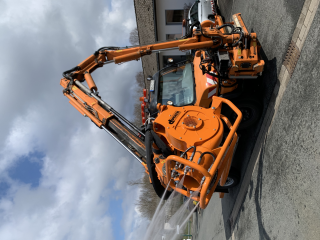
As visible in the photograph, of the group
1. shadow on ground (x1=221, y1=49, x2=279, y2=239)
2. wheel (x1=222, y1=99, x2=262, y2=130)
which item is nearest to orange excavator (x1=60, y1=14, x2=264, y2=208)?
wheel (x1=222, y1=99, x2=262, y2=130)

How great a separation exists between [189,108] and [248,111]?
141 centimetres

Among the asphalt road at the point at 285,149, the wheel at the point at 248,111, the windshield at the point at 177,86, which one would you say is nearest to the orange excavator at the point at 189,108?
the windshield at the point at 177,86

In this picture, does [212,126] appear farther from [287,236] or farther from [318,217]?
[287,236]

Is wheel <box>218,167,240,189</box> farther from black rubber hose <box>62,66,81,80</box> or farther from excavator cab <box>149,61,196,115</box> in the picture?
black rubber hose <box>62,66,81,80</box>

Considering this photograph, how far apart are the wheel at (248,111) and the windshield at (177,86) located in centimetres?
83

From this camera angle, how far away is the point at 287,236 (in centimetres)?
311

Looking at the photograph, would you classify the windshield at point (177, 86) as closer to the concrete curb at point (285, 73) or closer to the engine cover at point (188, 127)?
the engine cover at point (188, 127)

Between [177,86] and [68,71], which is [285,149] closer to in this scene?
[177,86]

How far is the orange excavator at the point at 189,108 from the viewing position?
112 inches

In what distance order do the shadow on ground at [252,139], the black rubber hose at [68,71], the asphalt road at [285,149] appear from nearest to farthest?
the asphalt road at [285,149], the shadow on ground at [252,139], the black rubber hose at [68,71]

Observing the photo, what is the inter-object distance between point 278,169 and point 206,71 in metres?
2.11

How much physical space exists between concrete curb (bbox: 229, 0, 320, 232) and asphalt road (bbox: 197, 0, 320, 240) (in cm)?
12

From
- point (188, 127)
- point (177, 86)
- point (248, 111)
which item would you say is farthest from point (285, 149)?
point (177, 86)

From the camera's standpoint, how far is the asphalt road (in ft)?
9.04
